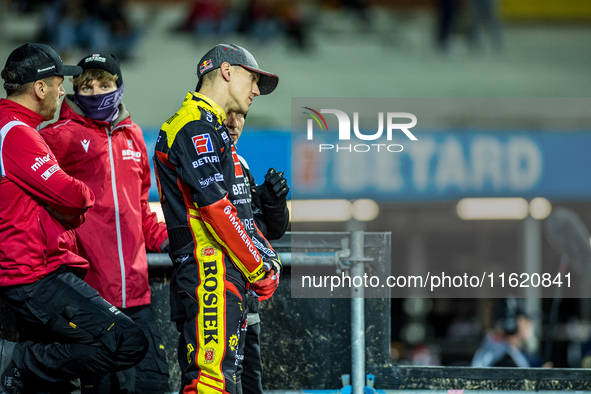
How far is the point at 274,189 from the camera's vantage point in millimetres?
3576

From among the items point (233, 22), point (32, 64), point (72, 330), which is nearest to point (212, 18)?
point (233, 22)

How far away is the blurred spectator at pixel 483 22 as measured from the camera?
14.8 m

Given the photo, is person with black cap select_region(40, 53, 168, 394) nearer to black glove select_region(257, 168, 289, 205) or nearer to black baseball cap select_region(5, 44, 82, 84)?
black baseball cap select_region(5, 44, 82, 84)

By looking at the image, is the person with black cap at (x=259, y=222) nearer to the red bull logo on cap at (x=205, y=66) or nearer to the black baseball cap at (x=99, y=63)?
the red bull logo on cap at (x=205, y=66)

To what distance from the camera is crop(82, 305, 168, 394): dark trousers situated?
147 inches

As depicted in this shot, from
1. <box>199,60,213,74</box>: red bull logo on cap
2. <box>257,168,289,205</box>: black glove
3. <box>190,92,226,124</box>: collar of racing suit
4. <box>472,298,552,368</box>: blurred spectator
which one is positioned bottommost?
<box>472,298,552,368</box>: blurred spectator

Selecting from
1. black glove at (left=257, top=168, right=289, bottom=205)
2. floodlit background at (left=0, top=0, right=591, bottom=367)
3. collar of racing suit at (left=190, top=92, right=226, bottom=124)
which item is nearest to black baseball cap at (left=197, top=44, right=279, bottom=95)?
collar of racing suit at (left=190, top=92, right=226, bottom=124)

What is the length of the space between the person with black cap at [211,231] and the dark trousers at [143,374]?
1.96ft

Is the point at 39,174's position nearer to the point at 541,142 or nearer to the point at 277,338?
the point at 277,338

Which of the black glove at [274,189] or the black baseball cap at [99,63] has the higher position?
the black baseball cap at [99,63]

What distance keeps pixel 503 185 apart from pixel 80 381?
7952mm

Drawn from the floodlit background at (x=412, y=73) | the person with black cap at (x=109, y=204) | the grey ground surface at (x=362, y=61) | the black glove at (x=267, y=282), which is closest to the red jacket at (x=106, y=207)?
the person with black cap at (x=109, y=204)

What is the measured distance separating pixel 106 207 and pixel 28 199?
1.44ft

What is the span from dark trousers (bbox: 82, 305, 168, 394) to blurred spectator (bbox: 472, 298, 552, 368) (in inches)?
160
